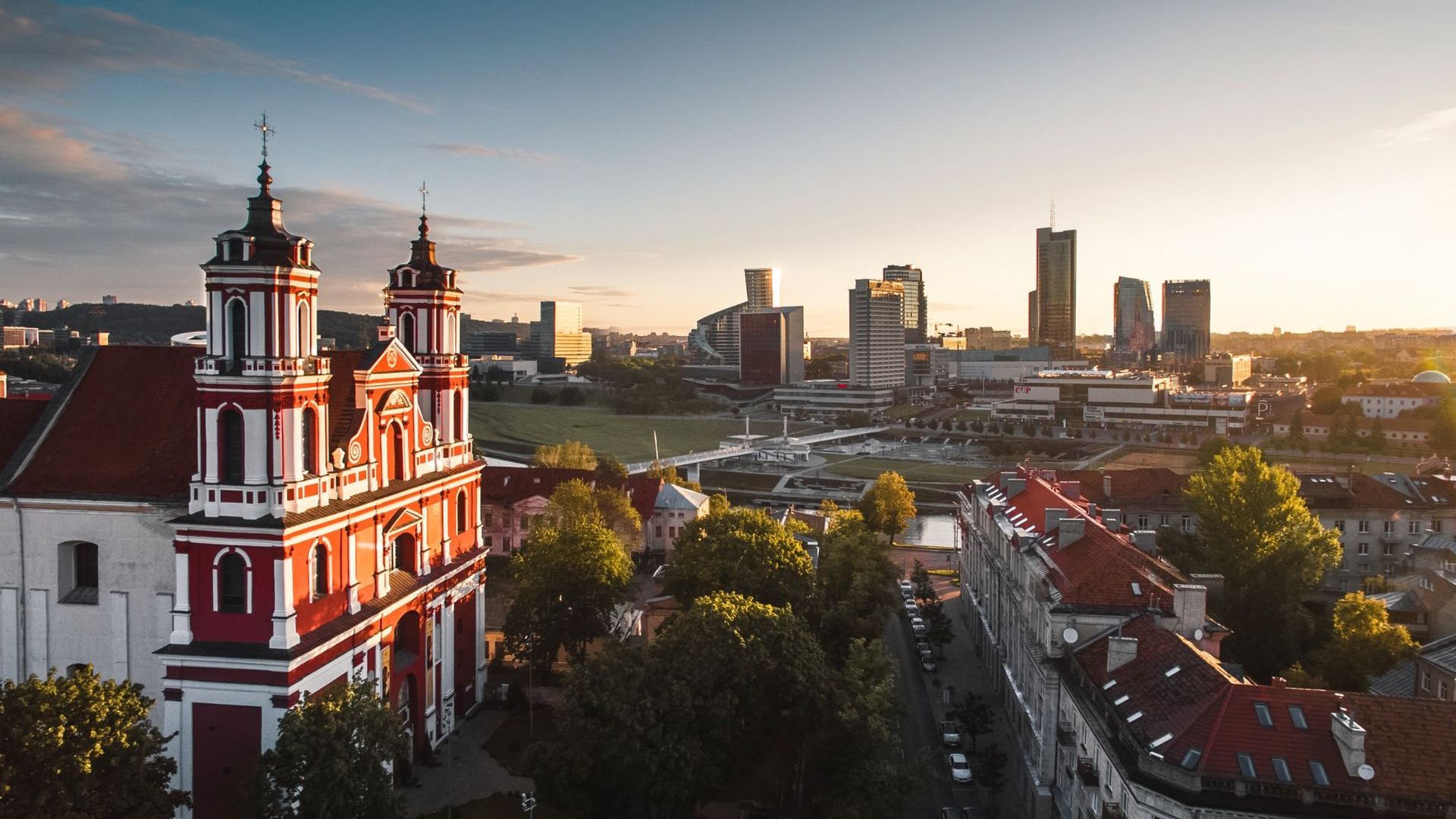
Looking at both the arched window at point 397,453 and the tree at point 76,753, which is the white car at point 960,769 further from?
the tree at point 76,753

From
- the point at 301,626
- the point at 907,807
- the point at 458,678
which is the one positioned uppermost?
the point at 301,626

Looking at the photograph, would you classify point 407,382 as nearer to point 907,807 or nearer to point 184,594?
point 184,594

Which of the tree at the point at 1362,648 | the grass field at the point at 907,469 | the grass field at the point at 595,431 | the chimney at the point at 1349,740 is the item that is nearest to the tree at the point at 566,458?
the grass field at the point at 595,431

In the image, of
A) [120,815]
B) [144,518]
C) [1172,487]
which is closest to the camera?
[120,815]

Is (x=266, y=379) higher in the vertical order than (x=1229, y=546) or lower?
higher

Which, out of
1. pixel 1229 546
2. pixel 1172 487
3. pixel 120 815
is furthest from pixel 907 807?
pixel 1172 487

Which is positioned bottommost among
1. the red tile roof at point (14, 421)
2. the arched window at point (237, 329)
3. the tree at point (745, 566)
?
the tree at point (745, 566)
